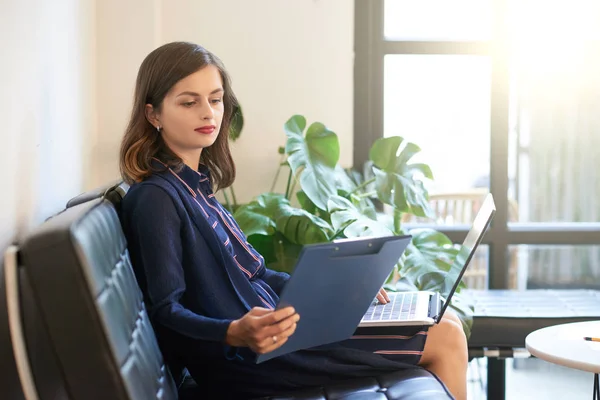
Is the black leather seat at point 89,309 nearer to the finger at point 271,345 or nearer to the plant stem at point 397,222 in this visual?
the finger at point 271,345

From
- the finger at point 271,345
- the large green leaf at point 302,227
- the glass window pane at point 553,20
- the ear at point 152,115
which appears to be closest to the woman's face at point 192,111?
the ear at point 152,115

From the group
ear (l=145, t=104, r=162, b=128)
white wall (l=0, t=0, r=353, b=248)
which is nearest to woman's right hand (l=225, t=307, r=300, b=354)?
ear (l=145, t=104, r=162, b=128)

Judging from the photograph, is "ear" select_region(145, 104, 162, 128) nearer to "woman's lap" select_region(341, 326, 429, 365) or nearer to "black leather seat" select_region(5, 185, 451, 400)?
"black leather seat" select_region(5, 185, 451, 400)

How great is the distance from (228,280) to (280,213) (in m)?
0.96

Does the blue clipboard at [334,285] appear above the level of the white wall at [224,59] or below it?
below

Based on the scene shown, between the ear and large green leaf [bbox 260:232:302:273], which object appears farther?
large green leaf [bbox 260:232:302:273]

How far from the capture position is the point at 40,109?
1.86m

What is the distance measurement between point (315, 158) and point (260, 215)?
0.29m

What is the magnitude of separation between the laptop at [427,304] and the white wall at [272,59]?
1.33 metres

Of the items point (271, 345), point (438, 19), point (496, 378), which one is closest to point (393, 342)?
point (271, 345)

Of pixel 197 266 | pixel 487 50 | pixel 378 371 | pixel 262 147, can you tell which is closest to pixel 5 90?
pixel 197 266

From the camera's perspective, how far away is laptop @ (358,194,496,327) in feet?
5.74

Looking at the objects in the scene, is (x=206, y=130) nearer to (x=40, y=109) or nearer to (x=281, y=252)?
(x=40, y=109)

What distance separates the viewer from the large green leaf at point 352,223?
2518mm
